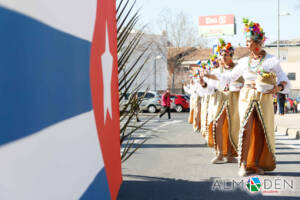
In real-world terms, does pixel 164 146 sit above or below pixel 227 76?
below

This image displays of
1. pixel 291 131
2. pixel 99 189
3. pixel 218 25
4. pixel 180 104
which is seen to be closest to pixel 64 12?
pixel 99 189

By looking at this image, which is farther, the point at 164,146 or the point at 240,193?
the point at 164,146

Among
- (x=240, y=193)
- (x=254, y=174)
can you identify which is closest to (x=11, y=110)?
(x=240, y=193)

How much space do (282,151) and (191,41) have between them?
122ft

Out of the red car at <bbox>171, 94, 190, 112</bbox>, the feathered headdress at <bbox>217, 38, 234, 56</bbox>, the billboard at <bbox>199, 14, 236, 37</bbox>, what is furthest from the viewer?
the billboard at <bbox>199, 14, 236, 37</bbox>

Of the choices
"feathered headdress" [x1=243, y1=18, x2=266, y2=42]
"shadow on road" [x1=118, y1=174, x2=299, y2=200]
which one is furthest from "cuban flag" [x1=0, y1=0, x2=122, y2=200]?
"feathered headdress" [x1=243, y1=18, x2=266, y2=42]

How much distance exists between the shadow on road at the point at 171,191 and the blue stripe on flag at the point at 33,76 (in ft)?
8.86

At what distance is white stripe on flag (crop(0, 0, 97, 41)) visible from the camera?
1396 mm

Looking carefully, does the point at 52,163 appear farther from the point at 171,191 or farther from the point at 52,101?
the point at 171,191

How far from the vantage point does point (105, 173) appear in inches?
121

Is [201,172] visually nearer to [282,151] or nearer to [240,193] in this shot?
[240,193]

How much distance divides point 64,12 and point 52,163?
75 cm

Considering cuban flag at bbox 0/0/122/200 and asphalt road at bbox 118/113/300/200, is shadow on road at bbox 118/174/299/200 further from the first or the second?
cuban flag at bbox 0/0/122/200

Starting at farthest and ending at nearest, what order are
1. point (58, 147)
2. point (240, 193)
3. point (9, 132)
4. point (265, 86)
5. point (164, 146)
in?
point (164, 146) → point (265, 86) → point (240, 193) → point (58, 147) → point (9, 132)
